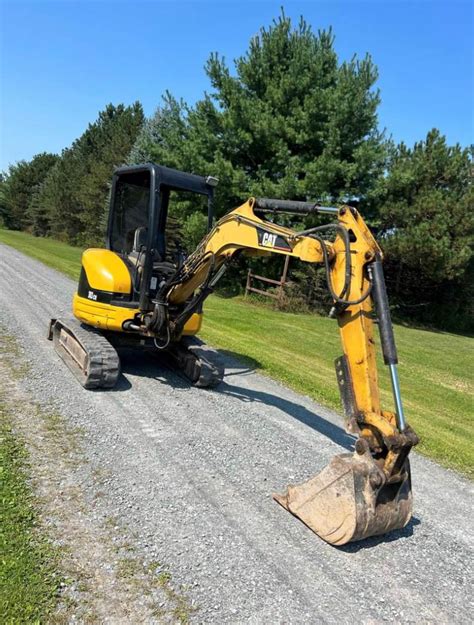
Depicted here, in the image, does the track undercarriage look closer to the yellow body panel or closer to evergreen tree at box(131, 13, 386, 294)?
the yellow body panel

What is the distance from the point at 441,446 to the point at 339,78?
51.4 feet

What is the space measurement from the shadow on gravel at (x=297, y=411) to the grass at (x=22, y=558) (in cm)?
332

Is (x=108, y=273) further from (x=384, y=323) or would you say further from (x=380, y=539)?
(x=380, y=539)

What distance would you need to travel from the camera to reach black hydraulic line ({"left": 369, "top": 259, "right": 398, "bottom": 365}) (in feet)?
13.1

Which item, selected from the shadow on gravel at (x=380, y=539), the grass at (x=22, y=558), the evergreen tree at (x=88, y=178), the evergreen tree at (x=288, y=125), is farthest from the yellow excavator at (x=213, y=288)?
the evergreen tree at (x=88, y=178)

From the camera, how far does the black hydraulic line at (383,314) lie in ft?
13.1

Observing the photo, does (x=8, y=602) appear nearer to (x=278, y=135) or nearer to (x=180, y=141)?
(x=278, y=135)

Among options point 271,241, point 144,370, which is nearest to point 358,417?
point 271,241

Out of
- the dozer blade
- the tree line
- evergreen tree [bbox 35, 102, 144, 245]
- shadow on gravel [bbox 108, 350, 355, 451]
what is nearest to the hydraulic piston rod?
the dozer blade

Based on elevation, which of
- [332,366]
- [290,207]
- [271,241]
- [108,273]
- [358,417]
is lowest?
[332,366]

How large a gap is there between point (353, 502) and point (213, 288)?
349 cm

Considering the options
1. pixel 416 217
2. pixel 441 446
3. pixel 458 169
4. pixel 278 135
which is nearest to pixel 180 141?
pixel 278 135

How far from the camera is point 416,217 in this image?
20734 millimetres

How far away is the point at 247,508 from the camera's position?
407cm
